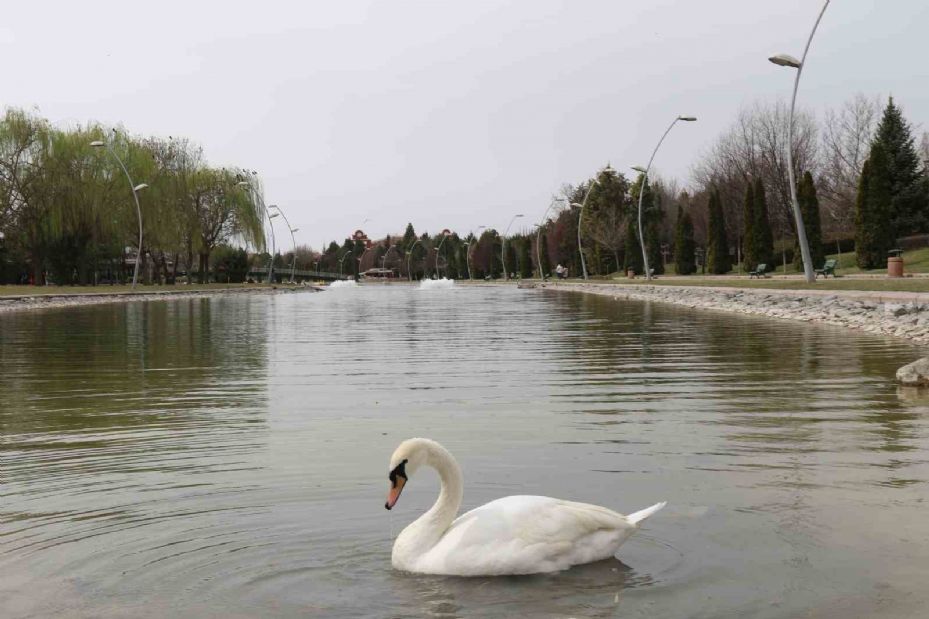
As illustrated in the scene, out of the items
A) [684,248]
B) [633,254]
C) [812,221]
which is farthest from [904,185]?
[633,254]

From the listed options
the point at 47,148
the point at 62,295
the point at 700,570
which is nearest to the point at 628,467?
the point at 700,570

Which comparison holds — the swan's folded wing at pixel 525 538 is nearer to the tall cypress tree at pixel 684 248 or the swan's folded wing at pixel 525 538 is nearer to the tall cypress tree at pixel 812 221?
the tall cypress tree at pixel 812 221

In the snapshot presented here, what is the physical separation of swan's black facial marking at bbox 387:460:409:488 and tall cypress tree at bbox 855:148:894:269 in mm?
53629

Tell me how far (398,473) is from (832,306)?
25.1 meters

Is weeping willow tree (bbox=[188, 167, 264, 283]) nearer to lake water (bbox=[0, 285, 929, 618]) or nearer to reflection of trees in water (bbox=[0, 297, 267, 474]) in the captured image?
reflection of trees in water (bbox=[0, 297, 267, 474])

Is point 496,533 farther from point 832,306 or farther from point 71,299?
point 71,299

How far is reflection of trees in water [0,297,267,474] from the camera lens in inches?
379

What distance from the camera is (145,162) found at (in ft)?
249

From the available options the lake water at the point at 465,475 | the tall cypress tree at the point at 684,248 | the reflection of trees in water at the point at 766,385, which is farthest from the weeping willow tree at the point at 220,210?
the lake water at the point at 465,475

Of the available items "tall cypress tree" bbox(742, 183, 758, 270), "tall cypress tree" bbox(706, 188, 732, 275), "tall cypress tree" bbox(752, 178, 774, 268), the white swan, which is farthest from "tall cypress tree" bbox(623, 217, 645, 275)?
the white swan

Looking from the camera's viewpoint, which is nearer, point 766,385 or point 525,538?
point 525,538

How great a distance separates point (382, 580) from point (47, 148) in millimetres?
69331

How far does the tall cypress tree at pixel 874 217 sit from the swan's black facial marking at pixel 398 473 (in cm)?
5363

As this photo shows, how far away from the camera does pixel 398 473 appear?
17.3ft
